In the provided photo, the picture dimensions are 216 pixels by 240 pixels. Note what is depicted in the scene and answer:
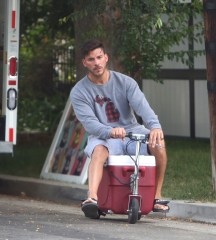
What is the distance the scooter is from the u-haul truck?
2.94m

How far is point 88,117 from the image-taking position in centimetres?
922

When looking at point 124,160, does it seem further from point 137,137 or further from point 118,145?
point 137,137

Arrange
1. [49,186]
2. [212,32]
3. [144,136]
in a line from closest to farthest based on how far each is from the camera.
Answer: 1. [144,136]
2. [212,32]
3. [49,186]

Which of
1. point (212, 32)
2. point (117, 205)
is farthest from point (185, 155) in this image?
point (117, 205)

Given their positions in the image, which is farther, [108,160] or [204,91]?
[204,91]

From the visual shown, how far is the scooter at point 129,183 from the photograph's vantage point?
360 inches

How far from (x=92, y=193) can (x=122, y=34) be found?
3.87m

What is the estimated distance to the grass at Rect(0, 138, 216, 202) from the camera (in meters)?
11.2

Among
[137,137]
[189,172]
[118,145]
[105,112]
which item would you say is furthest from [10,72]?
[137,137]

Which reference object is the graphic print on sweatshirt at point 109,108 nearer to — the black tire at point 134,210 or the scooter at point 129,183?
the scooter at point 129,183

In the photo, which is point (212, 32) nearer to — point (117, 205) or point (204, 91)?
point (117, 205)

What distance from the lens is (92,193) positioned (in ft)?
29.8

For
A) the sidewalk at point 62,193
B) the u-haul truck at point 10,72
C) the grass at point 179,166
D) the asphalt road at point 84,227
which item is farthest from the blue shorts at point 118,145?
the u-haul truck at point 10,72

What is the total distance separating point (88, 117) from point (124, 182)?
2.17 ft
